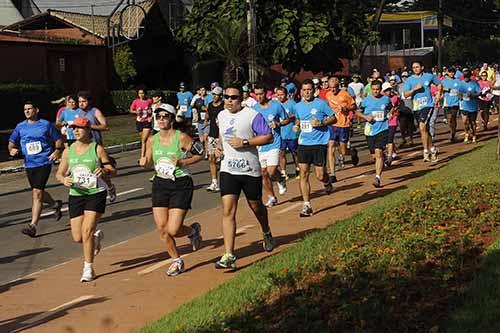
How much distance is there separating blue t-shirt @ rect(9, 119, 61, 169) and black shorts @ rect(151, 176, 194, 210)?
11.9 ft

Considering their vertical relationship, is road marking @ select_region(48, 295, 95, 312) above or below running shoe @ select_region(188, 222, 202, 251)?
below

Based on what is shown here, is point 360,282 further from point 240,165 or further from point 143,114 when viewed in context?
point 143,114

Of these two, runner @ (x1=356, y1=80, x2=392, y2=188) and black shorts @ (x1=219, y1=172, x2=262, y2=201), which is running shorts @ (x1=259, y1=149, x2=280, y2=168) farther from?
black shorts @ (x1=219, y1=172, x2=262, y2=201)

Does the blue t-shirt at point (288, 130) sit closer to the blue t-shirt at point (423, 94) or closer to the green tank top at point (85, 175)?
the blue t-shirt at point (423, 94)

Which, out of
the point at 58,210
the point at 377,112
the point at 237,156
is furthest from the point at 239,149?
the point at 377,112

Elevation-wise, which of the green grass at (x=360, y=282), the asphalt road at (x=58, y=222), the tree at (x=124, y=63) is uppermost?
the tree at (x=124, y=63)

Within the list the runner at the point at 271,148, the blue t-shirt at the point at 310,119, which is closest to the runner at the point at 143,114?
the runner at the point at 271,148

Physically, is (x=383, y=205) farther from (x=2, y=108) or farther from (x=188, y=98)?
(x=2, y=108)

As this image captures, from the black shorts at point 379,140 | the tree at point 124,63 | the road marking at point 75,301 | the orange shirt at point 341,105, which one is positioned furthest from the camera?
the tree at point 124,63

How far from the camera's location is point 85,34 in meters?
39.8

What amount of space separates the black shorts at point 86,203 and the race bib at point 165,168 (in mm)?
654

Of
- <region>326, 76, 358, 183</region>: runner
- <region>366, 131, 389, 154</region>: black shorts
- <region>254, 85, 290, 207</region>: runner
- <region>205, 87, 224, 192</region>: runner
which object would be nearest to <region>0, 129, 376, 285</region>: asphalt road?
<region>205, 87, 224, 192</region>: runner

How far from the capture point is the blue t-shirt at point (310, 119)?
489 inches

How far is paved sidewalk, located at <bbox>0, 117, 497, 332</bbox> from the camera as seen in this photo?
25.3ft
